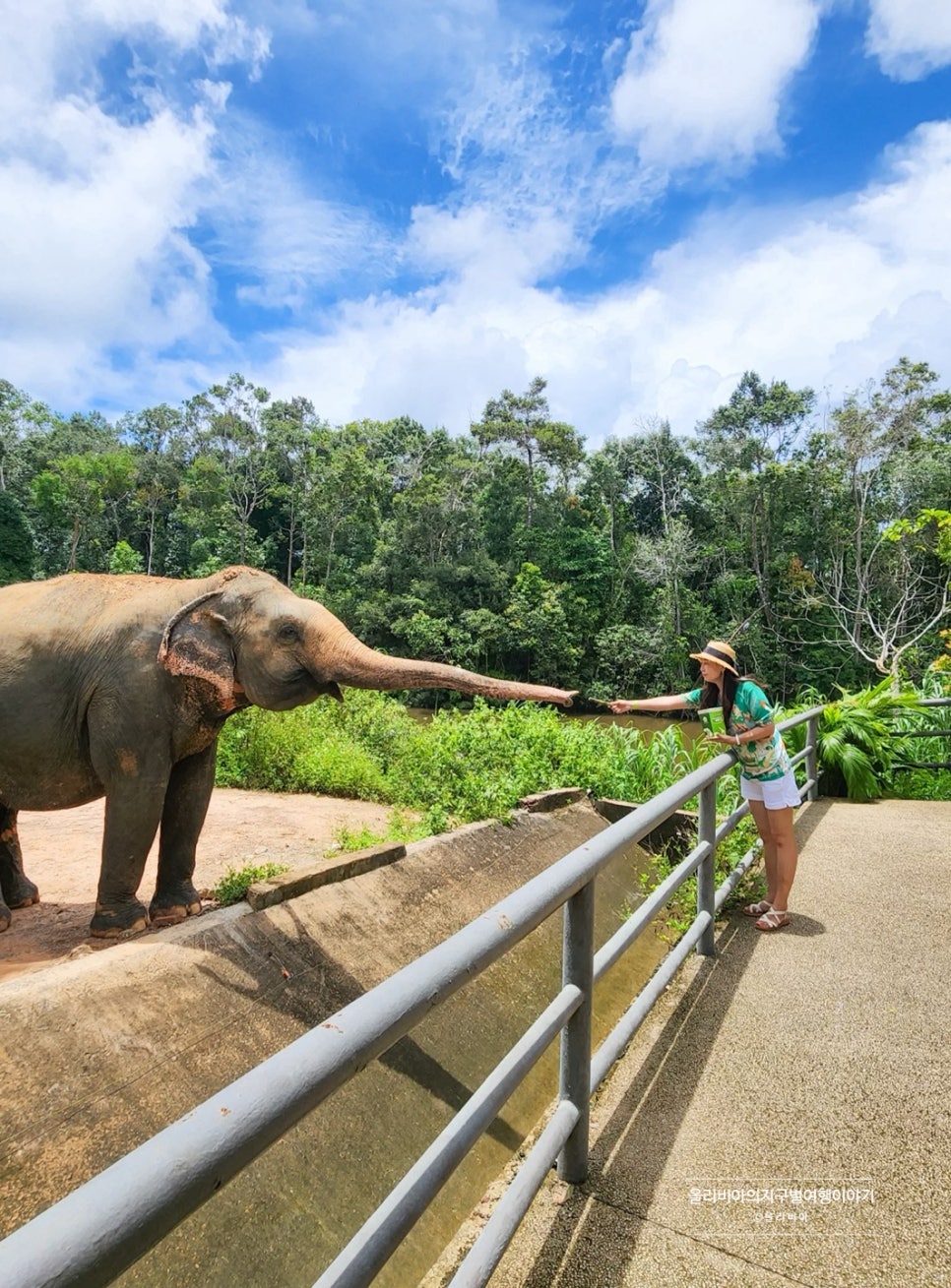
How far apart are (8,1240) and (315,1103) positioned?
365 mm

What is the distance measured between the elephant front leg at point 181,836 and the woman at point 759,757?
2.31 metres

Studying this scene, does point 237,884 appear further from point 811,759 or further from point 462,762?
point 811,759

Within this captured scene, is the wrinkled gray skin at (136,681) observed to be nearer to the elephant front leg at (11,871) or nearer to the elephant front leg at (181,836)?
the elephant front leg at (181,836)

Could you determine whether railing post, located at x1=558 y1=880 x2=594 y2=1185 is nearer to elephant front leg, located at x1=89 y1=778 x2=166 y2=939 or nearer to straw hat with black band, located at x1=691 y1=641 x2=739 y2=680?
straw hat with black band, located at x1=691 y1=641 x2=739 y2=680

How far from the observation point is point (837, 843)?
5352 millimetres

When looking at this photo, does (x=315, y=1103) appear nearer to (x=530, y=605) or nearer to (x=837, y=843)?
(x=837, y=843)

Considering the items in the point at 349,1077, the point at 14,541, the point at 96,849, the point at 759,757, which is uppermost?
the point at 14,541

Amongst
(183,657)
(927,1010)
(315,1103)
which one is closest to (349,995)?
(183,657)

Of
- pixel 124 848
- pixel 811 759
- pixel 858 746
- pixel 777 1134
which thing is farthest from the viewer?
pixel 858 746

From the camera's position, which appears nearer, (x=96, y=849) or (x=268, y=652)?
(x=268, y=652)

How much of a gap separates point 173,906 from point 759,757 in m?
3.18

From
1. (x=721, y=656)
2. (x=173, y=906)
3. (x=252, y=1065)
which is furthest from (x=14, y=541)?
(x=721, y=656)

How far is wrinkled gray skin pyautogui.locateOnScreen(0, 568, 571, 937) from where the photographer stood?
3734 mm

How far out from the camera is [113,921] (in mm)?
3785
